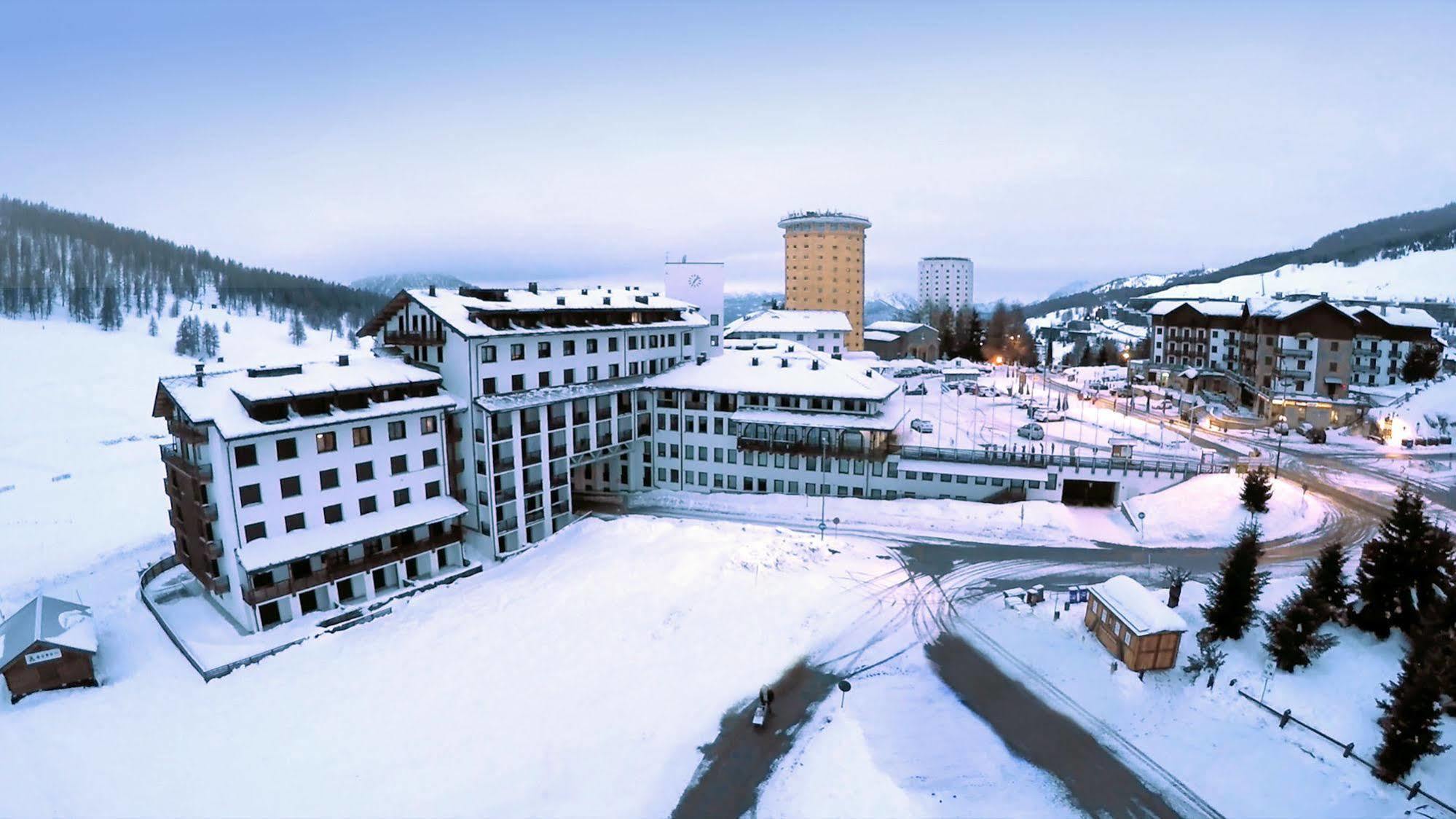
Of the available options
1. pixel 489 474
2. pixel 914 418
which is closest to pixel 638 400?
pixel 489 474

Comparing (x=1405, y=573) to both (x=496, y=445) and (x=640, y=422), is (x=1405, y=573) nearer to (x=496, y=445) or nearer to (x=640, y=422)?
(x=640, y=422)

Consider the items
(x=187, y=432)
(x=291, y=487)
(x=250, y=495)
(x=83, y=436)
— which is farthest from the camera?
(x=83, y=436)

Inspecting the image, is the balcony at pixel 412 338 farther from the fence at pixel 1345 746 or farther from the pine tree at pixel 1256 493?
the pine tree at pixel 1256 493

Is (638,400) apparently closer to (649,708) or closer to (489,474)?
(489,474)

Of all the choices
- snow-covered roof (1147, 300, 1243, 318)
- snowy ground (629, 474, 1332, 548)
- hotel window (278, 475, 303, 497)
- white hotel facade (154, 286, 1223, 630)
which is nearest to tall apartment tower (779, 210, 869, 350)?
snow-covered roof (1147, 300, 1243, 318)

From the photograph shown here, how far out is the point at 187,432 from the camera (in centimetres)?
3753

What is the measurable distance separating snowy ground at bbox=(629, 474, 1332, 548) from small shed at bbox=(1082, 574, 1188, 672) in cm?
1285

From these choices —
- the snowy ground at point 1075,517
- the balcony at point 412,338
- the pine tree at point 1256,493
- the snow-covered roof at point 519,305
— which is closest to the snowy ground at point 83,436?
the balcony at point 412,338

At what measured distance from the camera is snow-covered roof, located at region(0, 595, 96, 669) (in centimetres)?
3294

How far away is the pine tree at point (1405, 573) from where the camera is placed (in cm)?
2922

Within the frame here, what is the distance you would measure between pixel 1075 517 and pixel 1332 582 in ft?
60.3

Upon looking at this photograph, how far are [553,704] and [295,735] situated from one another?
34.5 ft

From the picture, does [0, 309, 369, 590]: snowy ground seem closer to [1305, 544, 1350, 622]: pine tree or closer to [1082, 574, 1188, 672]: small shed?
[1082, 574, 1188, 672]: small shed

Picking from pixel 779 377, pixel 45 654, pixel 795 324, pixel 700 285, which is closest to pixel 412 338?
pixel 45 654
